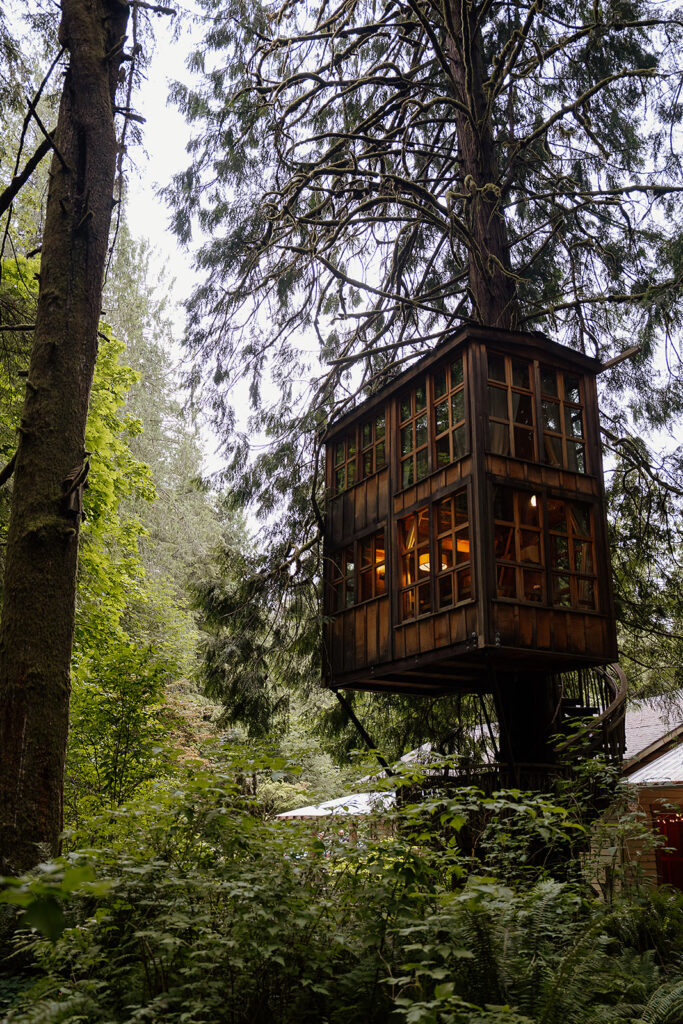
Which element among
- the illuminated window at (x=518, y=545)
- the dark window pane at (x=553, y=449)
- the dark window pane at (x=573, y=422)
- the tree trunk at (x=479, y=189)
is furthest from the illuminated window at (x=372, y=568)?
the tree trunk at (x=479, y=189)

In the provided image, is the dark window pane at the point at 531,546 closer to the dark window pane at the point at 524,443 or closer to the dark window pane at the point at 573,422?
the dark window pane at the point at 524,443

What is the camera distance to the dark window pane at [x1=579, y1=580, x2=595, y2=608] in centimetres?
970

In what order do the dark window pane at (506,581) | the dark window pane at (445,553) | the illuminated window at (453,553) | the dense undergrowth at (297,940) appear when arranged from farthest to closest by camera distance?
the dark window pane at (445,553) < the illuminated window at (453,553) < the dark window pane at (506,581) < the dense undergrowth at (297,940)

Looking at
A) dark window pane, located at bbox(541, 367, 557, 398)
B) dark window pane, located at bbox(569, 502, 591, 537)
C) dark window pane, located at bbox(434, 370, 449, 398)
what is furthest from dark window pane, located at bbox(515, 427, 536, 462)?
dark window pane, located at bbox(434, 370, 449, 398)

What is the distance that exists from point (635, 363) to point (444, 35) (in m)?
5.88

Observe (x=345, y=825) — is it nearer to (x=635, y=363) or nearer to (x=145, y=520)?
(x=635, y=363)

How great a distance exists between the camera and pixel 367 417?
39.4 feet

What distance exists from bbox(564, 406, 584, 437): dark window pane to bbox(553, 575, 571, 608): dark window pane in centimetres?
180

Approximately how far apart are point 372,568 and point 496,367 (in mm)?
3067

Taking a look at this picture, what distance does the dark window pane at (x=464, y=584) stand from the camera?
9.28 metres

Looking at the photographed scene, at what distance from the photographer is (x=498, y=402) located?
9.85m

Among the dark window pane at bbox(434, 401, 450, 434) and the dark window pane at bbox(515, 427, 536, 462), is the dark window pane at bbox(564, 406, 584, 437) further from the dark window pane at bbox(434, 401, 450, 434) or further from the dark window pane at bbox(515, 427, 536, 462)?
the dark window pane at bbox(434, 401, 450, 434)

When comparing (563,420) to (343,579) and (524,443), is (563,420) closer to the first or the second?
(524,443)

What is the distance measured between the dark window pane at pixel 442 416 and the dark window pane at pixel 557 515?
149cm
